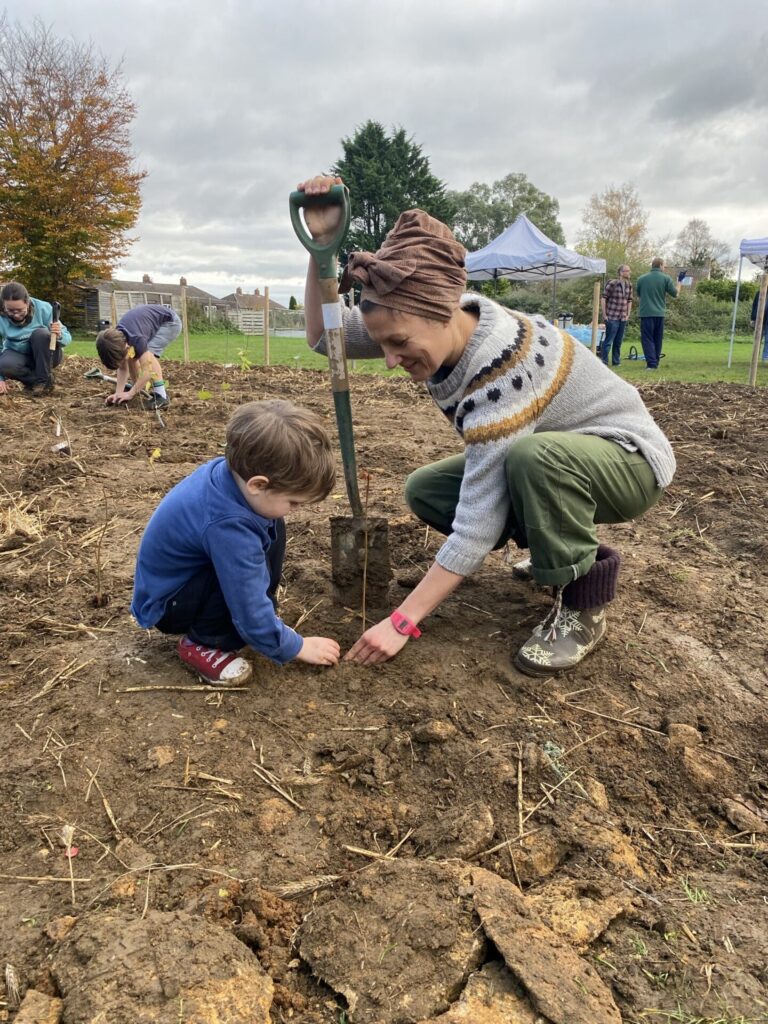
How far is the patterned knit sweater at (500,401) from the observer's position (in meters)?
2.06

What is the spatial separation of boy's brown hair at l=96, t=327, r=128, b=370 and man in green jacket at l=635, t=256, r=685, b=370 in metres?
9.25

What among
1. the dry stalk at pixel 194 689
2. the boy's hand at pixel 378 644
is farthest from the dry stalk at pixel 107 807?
the boy's hand at pixel 378 644

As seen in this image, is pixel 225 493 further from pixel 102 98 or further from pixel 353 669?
pixel 102 98

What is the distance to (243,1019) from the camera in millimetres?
1156

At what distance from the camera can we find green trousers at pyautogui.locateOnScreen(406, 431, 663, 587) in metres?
2.07

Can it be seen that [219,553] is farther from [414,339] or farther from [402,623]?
[414,339]

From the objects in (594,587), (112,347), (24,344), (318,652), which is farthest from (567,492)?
(24,344)

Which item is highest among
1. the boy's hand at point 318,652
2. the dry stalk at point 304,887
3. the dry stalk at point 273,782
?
the boy's hand at point 318,652

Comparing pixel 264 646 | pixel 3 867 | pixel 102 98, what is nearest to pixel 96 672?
pixel 264 646

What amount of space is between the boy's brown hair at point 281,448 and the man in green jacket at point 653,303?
12.0 meters

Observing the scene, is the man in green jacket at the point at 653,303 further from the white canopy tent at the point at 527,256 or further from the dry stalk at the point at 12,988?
the dry stalk at the point at 12,988

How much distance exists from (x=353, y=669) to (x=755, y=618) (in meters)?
1.54

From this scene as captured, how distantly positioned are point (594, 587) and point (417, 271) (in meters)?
1.14

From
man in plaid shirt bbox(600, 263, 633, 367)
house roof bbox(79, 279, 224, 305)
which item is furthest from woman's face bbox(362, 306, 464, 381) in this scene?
house roof bbox(79, 279, 224, 305)
